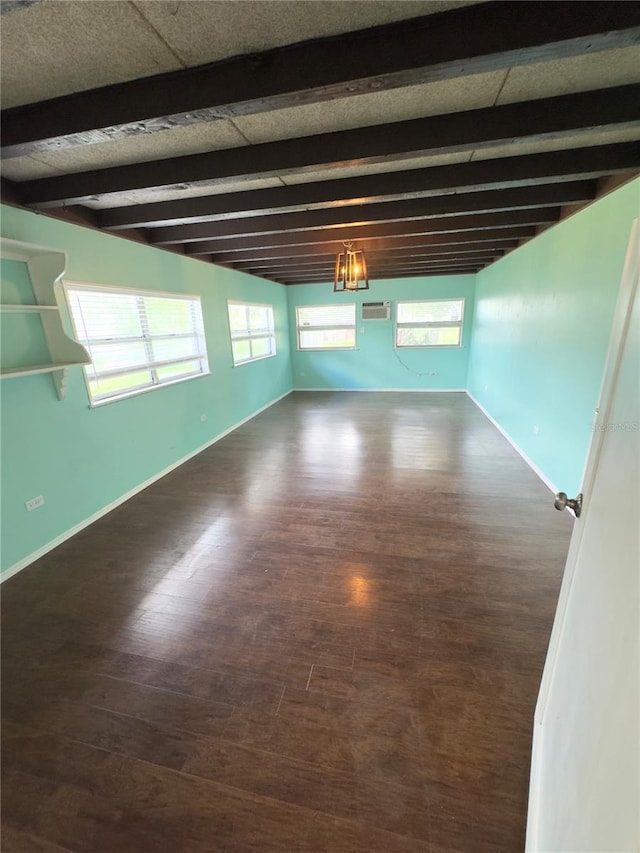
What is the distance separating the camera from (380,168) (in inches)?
88.7

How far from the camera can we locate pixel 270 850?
41.7 inches

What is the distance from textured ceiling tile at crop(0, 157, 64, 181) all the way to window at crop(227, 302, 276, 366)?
9.62 ft

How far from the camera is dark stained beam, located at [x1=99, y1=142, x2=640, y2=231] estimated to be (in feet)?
6.77

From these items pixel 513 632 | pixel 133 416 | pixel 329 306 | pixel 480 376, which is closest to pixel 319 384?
pixel 329 306

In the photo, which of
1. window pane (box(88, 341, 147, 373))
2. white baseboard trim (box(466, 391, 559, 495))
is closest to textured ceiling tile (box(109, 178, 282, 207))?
window pane (box(88, 341, 147, 373))

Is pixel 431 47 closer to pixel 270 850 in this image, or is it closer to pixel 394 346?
pixel 270 850

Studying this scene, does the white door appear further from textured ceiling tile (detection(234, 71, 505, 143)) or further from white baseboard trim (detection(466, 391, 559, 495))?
white baseboard trim (detection(466, 391, 559, 495))

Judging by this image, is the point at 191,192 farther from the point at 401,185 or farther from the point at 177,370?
the point at 177,370

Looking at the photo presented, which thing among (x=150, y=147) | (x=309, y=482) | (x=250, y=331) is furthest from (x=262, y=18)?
(x=250, y=331)

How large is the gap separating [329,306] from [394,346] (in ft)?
5.52

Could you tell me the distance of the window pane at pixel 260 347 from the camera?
238 inches

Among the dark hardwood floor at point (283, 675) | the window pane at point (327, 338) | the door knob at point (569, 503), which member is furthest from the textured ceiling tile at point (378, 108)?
the window pane at point (327, 338)

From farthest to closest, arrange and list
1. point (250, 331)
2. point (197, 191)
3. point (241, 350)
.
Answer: point (250, 331)
point (241, 350)
point (197, 191)

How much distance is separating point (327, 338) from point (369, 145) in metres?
5.84
